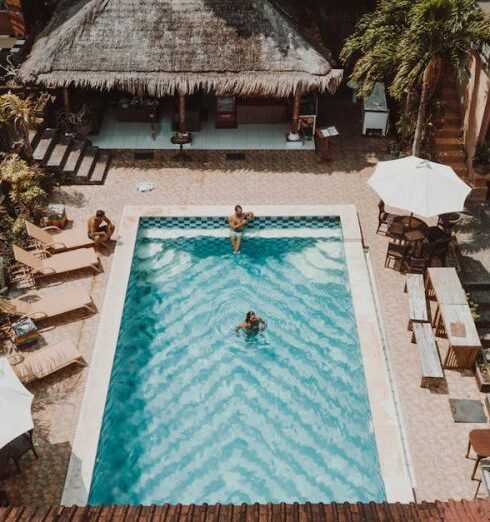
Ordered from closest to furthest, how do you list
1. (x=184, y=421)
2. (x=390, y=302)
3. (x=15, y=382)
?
(x=15, y=382) → (x=184, y=421) → (x=390, y=302)

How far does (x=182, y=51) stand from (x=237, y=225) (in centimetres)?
583

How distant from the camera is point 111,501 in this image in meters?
11.8

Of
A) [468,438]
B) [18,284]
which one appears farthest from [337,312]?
[18,284]

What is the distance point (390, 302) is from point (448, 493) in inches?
193

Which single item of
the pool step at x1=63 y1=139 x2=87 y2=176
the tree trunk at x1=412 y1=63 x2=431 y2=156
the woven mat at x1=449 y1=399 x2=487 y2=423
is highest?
the tree trunk at x1=412 y1=63 x2=431 y2=156

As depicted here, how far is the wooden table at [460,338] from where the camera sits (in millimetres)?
13508

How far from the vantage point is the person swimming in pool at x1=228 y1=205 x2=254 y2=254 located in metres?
16.8

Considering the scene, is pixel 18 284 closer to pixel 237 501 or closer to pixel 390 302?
pixel 237 501

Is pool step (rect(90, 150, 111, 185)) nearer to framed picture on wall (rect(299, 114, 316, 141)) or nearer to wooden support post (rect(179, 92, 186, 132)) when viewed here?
wooden support post (rect(179, 92, 186, 132))

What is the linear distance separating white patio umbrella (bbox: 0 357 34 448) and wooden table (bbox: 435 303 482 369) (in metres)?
8.37

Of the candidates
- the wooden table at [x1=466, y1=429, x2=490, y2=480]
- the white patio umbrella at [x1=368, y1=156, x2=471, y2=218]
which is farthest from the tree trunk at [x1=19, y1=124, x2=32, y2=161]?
the wooden table at [x1=466, y1=429, x2=490, y2=480]

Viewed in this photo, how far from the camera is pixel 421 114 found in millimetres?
17188

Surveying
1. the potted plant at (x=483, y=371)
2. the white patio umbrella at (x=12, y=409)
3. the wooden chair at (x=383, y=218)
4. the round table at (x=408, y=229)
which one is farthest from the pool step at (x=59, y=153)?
the potted plant at (x=483, y=371)

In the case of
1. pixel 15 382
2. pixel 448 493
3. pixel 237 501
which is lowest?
pixel 237 501
